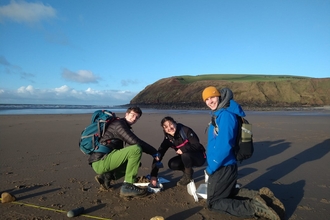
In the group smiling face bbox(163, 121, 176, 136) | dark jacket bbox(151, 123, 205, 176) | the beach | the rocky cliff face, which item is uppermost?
the rocky cliff face

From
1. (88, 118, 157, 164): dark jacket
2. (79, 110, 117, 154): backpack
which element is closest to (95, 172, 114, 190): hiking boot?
(88, 118, 157, 164): dark jacket

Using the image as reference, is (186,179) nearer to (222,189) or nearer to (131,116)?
(222,189)

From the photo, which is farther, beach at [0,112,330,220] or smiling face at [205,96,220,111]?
smiling face at [205,96,220,111]

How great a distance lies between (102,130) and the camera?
152 inches

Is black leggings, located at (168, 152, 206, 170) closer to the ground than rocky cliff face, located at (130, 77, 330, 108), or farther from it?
closer to the ground

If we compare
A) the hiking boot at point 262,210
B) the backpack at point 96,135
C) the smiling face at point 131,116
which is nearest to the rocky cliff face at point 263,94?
the smiling face at point 131,116

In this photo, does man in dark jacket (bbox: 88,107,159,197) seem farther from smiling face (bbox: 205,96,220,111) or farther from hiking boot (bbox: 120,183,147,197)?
smiling face (bbox: 205,96,220,111)

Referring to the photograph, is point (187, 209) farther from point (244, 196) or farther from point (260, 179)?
point (260, 179)

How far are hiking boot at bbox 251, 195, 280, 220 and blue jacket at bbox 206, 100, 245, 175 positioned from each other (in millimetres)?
547

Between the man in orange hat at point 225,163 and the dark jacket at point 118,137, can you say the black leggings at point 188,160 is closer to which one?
the dark jacket at point 118,137

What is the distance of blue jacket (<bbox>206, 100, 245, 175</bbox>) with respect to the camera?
3109 millimetres

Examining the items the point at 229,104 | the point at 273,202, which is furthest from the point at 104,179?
the point at 273,202

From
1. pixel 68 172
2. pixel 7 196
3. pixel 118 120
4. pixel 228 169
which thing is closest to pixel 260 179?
pixel 228 169

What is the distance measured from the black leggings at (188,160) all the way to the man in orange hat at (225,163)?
1023 millimetres
